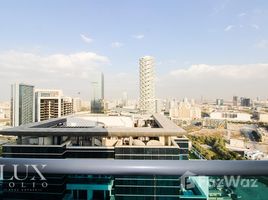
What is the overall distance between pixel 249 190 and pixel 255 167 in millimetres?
89

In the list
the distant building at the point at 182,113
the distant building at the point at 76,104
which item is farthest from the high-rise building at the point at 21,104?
the distant building at the point at 182,113

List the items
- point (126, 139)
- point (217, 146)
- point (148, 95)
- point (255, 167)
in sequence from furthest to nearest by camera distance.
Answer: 1. point (148, 95)
2. point (217, 146)
3. point (126, 139)
4. point (255, 167)

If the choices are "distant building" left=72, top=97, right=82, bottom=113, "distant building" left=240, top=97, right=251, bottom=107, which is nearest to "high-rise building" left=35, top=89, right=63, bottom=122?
"distant building" left=72, top=97, right=82, bottom=113

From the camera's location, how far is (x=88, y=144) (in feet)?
30.0

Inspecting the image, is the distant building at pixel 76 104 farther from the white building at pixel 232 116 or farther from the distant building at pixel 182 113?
the white building at pixel 232 116

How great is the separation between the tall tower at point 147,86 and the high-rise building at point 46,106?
7.76 meters

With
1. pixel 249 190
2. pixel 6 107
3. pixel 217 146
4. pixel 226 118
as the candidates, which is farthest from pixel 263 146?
pixel 6 107

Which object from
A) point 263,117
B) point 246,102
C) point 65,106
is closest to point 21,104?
point 65,106

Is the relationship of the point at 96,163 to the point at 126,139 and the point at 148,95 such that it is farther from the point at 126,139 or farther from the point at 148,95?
the point at 148,95

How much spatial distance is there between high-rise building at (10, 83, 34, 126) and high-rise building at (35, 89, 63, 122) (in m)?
0.52

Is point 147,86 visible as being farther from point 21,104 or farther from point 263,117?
point 263,117

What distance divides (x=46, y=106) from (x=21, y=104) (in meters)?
1.82

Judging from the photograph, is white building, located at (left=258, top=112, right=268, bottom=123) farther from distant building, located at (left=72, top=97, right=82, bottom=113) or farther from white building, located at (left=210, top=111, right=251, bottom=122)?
distant building, located at (left=72, top=97, right=82, bottom=113)

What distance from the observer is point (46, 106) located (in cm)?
2067
